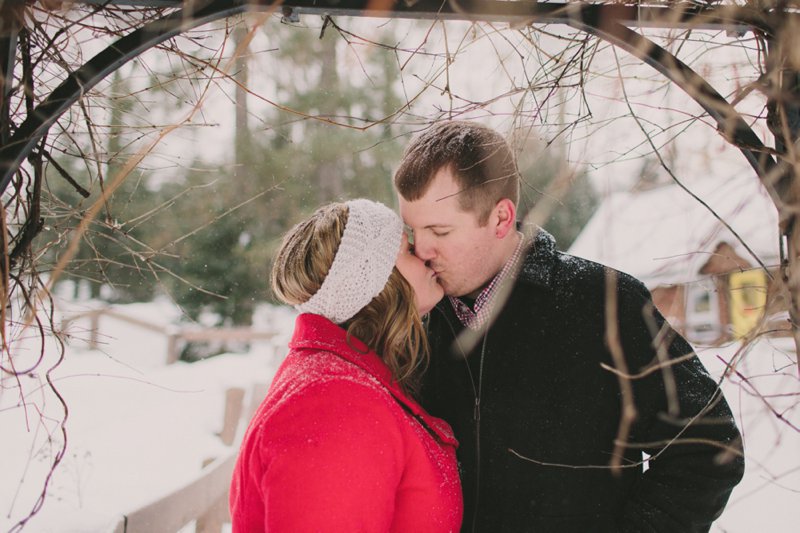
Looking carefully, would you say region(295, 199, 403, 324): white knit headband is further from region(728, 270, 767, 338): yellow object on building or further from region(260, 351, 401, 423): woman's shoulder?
region(728, 270, 767, 338): yellow object on building

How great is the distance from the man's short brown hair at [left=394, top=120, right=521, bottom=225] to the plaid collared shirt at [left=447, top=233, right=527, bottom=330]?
0.50 ft

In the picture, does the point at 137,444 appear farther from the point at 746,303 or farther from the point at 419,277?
the point at 746,303

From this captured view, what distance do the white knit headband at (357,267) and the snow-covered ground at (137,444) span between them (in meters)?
0.68

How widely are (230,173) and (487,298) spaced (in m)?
12.8

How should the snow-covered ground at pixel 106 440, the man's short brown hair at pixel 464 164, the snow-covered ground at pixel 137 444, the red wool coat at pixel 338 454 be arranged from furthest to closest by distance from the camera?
the snow-covered ground at pixel 106 440 < the snow-covered ground at pixel 137 444 < the man's short brown hair at pixel 464 164 < the red wool coat at pixel 338 454

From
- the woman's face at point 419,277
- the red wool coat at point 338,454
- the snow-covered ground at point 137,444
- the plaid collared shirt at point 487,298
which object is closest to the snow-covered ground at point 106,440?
the snow-covered ground at point 137,444

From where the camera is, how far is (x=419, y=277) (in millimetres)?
1938

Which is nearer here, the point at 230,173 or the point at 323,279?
the point at 323,279

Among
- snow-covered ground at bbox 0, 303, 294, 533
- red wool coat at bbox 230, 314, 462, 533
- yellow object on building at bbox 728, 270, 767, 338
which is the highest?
yellow object on building at bbox 728, 270, 767, 338

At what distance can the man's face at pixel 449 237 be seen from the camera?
1962mm

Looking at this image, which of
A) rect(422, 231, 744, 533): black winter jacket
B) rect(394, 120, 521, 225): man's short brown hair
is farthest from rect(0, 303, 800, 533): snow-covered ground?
rect(394, 120, 521, 225): man's short brown hair

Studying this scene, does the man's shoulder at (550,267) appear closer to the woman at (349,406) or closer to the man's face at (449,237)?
the man's face at (449,237)

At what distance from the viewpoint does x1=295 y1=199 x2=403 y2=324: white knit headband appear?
1757 millimetres

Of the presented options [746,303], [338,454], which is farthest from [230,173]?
[746,303]
